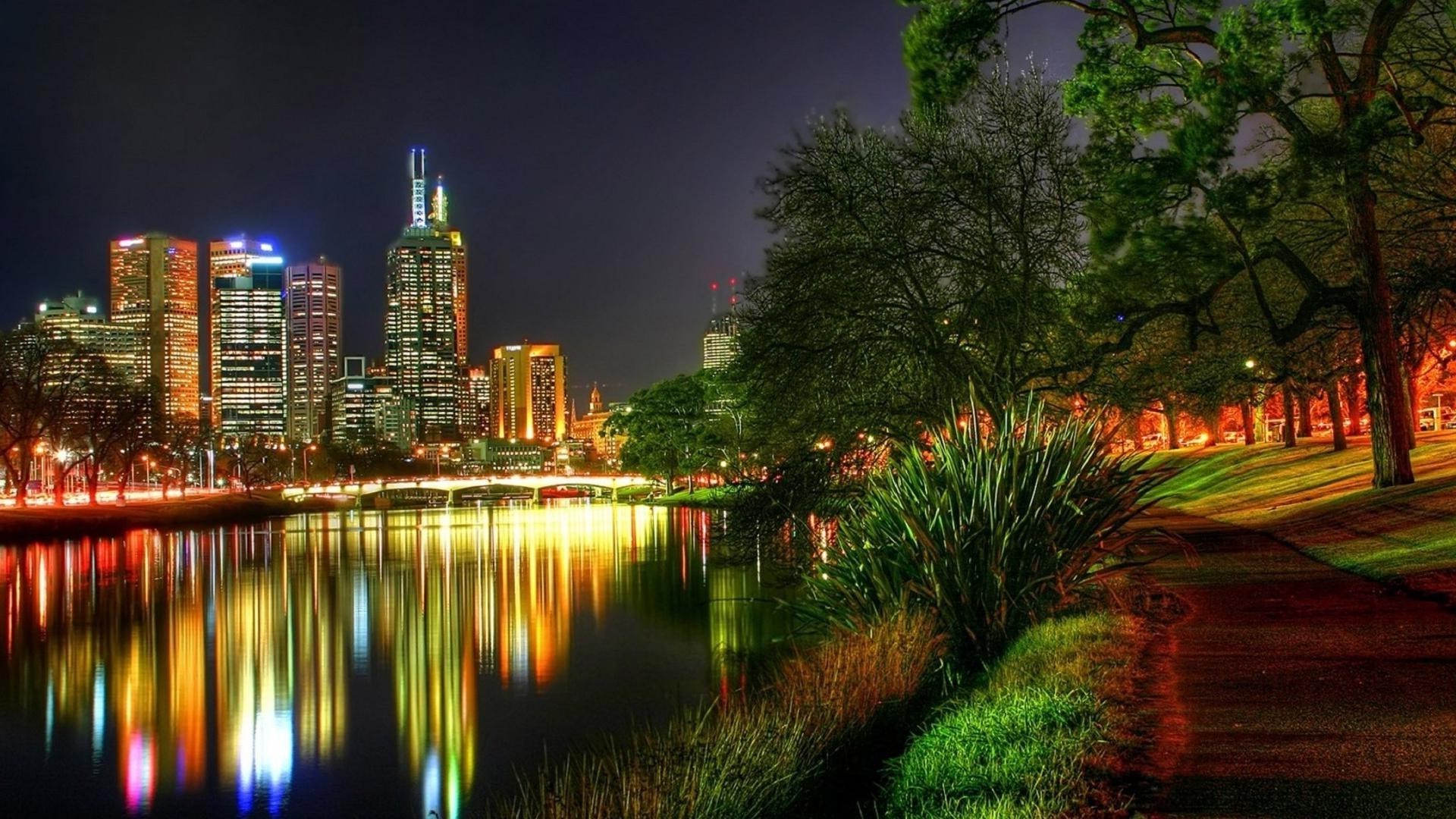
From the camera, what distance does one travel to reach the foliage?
28.1 feet

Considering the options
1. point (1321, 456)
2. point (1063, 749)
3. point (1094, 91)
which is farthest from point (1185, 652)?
point (1321, 456)

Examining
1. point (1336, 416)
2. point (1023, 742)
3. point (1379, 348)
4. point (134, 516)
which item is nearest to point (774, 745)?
point (1023, 742)

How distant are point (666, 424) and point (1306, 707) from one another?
310 feet

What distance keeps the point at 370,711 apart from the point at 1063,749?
53.3 ft

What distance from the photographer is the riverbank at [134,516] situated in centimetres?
7606

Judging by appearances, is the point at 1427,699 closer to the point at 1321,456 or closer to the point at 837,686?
the point at 837,686

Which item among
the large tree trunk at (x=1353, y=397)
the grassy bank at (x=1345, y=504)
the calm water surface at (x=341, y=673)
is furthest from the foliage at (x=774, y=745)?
the large tree trunk at (x=1353, y=397)

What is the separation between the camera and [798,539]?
2033cm

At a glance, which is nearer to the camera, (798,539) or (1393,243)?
(798,539)

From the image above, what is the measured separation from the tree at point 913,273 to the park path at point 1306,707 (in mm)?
6490

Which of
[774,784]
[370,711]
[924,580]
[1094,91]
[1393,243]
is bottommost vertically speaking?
[370,711]

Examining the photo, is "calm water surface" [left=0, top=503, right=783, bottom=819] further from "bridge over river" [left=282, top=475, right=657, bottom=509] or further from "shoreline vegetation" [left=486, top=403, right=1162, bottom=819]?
"bridge over river" [left=282, top=475, right=657, bottom=509]

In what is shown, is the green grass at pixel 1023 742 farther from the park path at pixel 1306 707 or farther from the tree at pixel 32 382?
the tree at pixel 32 382

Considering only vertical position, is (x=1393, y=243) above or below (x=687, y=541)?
above
